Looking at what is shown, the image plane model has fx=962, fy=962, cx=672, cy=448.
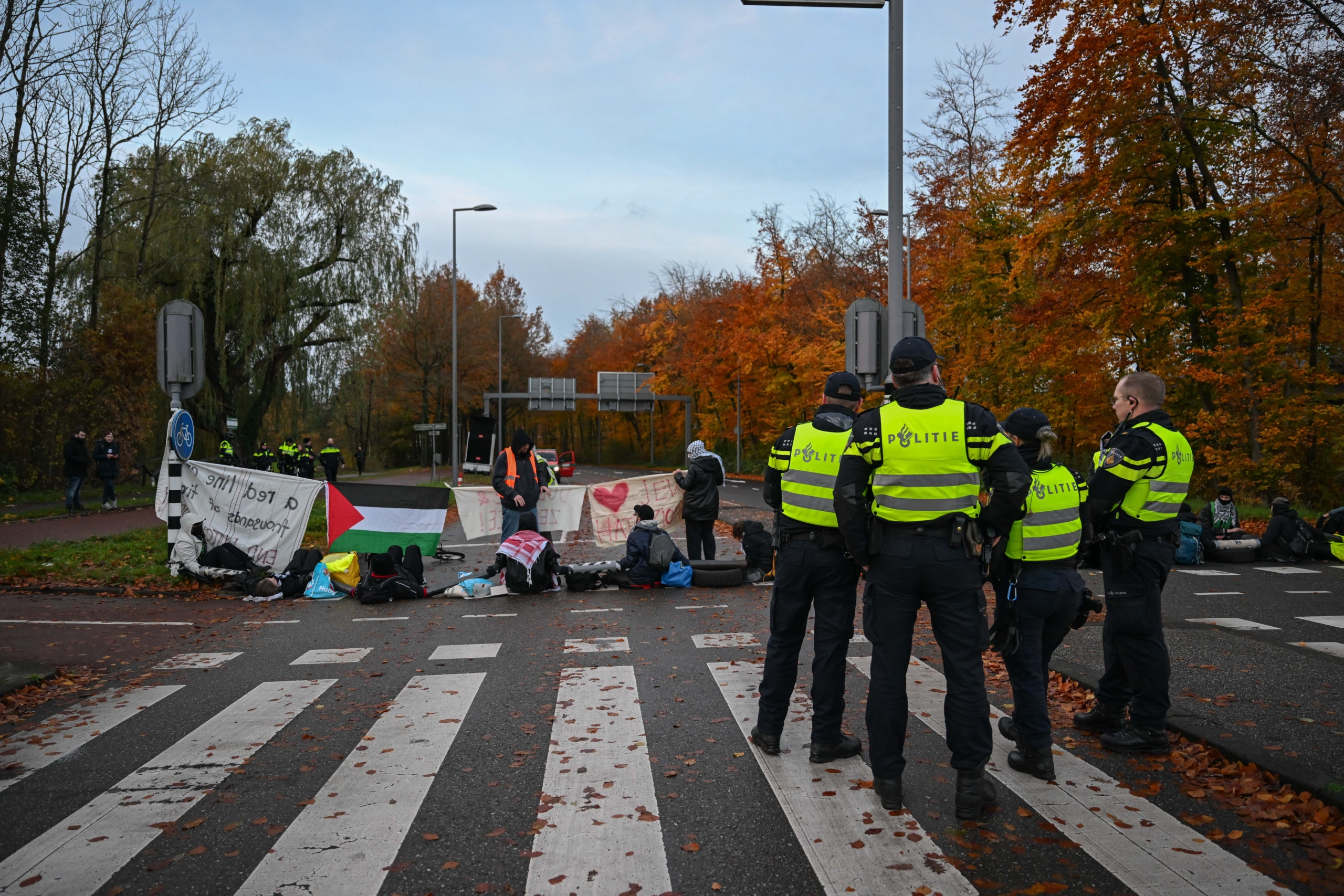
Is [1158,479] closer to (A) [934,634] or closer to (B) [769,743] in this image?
(A) [934,634]

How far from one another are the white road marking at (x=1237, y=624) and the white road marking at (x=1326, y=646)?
1.72ft

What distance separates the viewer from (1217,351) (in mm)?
19672

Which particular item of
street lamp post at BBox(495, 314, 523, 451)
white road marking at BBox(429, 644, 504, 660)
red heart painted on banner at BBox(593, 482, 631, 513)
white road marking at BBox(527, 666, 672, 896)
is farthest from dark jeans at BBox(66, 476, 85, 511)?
street lamp post at BBox(495, 314, 523, 451)

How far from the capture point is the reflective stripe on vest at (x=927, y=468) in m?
4.22

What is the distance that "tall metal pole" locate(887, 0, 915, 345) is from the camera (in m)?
9.88

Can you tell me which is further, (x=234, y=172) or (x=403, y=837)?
(x=234, y=172)

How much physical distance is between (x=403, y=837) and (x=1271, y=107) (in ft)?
70.9

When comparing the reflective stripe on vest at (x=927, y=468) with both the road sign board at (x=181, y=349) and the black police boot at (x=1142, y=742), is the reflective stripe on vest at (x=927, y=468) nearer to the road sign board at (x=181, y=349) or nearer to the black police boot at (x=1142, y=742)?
the black police boot at (x=1142, y=742)

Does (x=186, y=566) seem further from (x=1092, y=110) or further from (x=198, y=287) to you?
(x=198, y=287)

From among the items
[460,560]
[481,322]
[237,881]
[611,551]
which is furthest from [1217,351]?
[481,322]

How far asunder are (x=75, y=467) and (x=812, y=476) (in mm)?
22513

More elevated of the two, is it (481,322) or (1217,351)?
(481,322)

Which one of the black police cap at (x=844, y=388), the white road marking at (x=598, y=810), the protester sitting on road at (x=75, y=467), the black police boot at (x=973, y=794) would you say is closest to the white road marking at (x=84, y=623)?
the white road marking at (x=598, y=810)

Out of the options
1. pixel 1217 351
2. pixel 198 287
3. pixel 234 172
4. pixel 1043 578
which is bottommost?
pixel 1043 578
